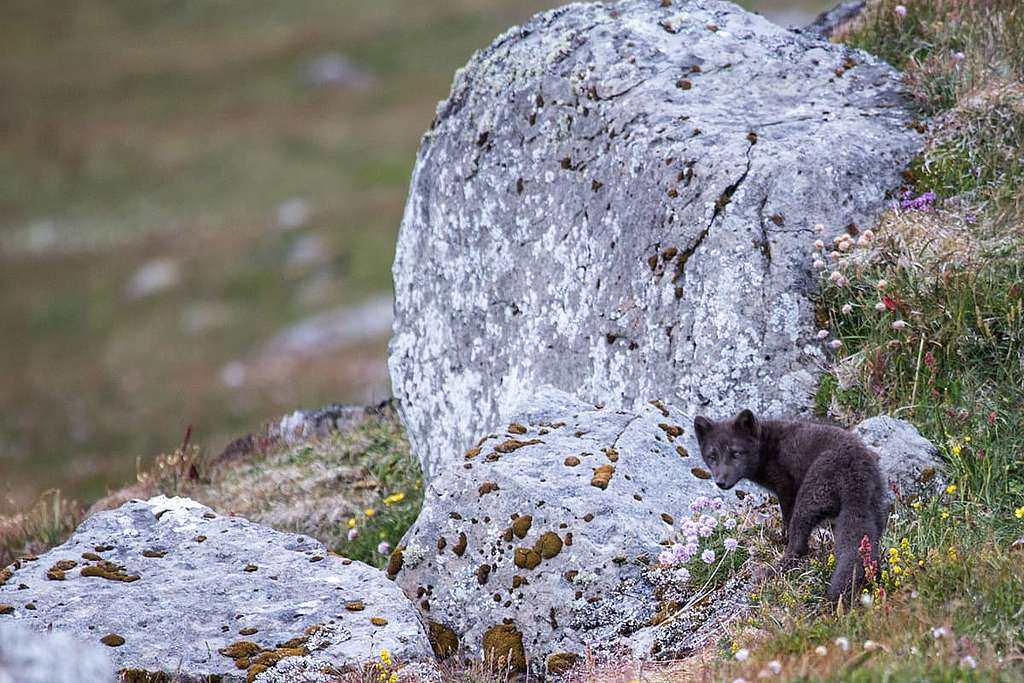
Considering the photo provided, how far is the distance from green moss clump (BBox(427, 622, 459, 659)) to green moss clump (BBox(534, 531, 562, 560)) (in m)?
0.82

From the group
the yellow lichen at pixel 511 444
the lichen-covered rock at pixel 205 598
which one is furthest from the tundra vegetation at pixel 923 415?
the yellow lichen at pixel 511 444

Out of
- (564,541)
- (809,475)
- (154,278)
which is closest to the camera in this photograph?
(809,475)

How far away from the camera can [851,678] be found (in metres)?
4.82

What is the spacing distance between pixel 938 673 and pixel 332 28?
79.5 meters

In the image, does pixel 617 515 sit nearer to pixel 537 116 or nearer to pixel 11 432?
pixel 537 116

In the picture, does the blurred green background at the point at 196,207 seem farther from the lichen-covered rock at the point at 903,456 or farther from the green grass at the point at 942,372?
the lichen-covered rock at the point at 903,456

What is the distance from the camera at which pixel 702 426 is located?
780cm

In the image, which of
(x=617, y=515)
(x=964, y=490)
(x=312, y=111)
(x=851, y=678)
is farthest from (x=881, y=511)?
(x=312, y=111)

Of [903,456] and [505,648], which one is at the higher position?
[903,456]

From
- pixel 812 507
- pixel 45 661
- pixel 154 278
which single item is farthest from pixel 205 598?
pixel 154 278

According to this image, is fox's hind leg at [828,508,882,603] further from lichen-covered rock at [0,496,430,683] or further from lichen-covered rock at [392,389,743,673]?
lichen-covered rock at [0,496,430,683]

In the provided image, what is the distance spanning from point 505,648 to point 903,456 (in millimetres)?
2880

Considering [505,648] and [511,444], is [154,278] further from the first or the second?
[505,648]

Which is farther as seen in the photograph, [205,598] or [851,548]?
[205,598]
